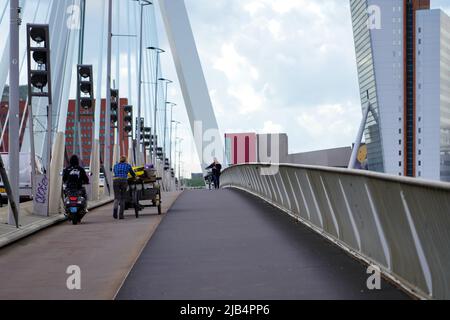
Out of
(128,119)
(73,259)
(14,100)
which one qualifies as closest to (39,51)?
(14,100)

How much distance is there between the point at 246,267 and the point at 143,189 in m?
10.9

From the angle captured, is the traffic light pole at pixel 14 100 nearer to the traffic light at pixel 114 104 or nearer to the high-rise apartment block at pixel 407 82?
the traffic light at pixel 114 104

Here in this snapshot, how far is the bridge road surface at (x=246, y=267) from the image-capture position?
24.5ft

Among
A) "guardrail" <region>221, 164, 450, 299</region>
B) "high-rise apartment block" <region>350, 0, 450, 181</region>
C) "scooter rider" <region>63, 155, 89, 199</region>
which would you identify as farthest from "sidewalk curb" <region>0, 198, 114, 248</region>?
"high-rise apartment block" <region>350, 0, 450, 181</region>

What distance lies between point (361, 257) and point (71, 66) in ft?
80.0

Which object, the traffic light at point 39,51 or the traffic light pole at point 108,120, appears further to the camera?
the traffic light pole at point 108,120

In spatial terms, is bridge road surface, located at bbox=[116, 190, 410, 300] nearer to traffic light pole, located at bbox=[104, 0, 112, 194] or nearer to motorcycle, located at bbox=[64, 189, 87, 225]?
motorcycle, located at bbox=[64, 189, 87, 225]

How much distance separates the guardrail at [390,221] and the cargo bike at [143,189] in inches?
240

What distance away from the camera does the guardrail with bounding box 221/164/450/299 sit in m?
6.52

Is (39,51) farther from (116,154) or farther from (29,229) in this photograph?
(116,154)

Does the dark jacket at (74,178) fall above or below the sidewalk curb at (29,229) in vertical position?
above

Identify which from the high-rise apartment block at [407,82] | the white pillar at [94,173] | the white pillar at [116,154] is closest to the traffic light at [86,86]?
the white pillar at [94,173]
